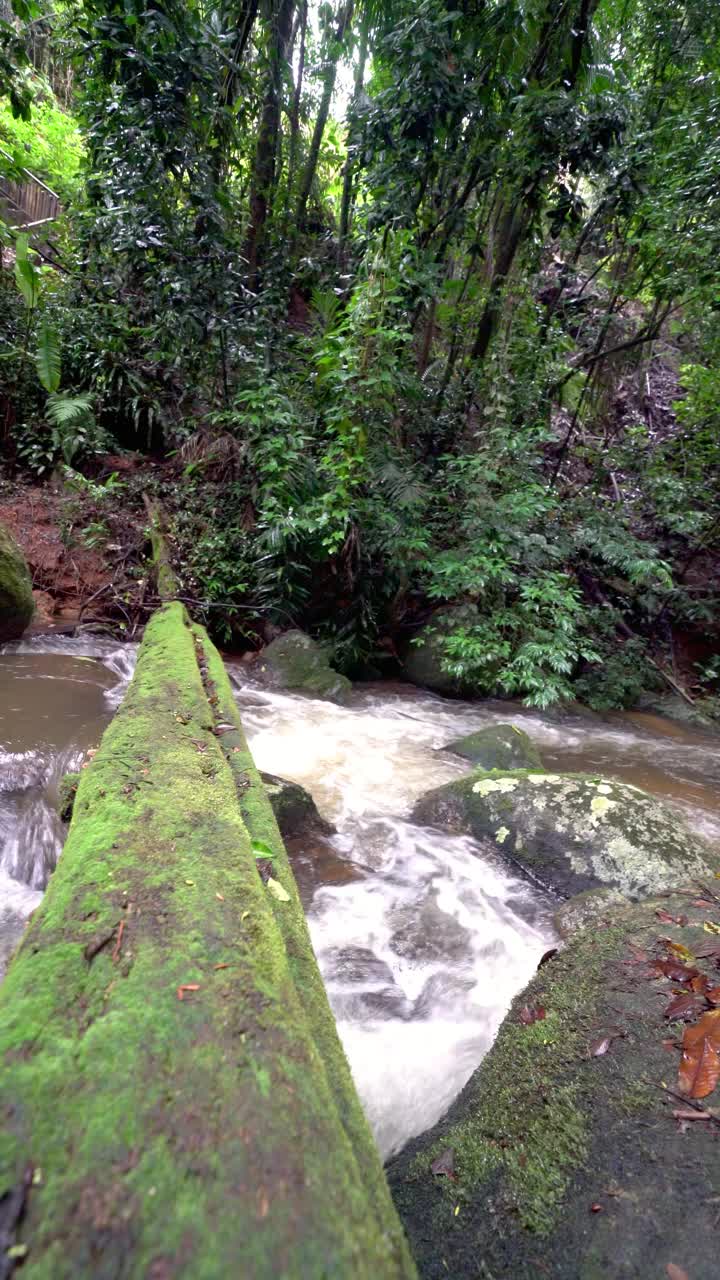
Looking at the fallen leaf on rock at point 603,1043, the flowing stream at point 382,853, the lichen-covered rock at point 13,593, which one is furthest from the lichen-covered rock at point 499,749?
the lichen-covered rock at point 13,593

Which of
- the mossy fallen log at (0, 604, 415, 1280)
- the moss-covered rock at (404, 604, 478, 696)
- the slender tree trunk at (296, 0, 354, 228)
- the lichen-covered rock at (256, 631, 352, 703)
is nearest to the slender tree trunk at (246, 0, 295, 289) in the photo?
the slender tree trunk at (296, 0, 354, 228)

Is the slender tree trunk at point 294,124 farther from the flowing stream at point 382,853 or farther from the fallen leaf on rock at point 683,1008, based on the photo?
the fallen leaf on rock at point 683,1008

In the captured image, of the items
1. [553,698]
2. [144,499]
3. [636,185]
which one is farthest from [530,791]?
[636,185]

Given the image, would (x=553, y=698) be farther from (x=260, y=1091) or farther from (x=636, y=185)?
(x=636, y=185)

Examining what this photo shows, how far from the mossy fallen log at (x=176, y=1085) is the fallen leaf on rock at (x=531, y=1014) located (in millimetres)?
881

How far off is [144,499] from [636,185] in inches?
301

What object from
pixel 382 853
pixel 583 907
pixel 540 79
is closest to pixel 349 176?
pixel 540 79

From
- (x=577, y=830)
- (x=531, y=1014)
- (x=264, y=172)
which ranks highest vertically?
(x=264, y=172)

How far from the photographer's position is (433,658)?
7.85 metres

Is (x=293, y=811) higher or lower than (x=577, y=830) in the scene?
lower

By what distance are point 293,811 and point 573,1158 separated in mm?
2750

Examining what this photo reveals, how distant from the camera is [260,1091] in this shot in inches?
40.8

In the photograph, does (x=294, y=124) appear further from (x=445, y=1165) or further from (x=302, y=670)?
(x=445, y=1165)

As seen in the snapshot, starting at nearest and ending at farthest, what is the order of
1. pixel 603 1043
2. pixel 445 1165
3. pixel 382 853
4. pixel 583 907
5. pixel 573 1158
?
pixel 573 1158 → pixel 445 1165 → pixel 603 1043 → pixel 583 907 → pixel 382 853
